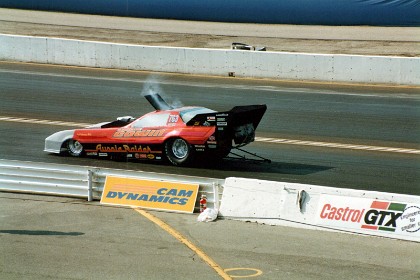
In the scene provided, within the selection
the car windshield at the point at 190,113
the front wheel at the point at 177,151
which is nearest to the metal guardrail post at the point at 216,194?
the front wheel at the point at 177,151

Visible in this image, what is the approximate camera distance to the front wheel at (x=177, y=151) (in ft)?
57.0

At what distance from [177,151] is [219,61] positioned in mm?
12343

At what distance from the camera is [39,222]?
13.5 m

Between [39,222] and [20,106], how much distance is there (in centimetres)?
1211

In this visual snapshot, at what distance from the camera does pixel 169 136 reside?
56.8 ft

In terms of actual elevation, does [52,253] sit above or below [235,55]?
below

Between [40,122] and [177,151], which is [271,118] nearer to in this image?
[177,151]

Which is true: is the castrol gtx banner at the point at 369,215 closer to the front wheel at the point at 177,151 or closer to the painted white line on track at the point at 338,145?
the front wheel at the point at 177,151

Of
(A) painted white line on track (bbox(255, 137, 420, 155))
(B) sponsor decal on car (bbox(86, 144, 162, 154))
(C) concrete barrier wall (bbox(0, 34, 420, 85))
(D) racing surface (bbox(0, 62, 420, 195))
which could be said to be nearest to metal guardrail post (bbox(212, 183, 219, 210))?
(D) racing surface (bbox(0, 62, 420, 195))

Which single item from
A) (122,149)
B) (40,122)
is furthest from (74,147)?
(40,122)

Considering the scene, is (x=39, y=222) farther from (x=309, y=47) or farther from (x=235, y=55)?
(x=309, y=47)

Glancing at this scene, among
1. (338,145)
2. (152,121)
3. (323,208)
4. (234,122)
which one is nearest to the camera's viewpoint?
(323,208)

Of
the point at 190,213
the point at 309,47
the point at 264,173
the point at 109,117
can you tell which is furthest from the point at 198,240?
the point at 309,47

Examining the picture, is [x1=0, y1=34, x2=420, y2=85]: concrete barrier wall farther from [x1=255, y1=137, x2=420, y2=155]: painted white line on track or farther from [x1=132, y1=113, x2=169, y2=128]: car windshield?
[x1=132, y1=113, x2=169, y2=128]: car windshield
